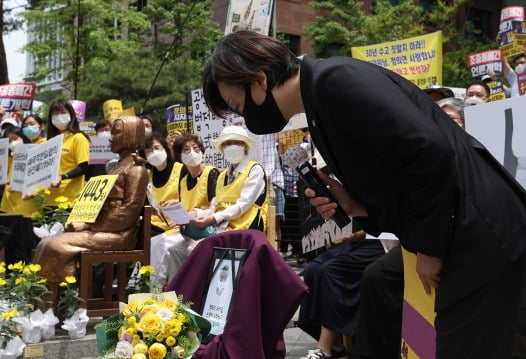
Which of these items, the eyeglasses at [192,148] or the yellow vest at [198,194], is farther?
the eyeglasses at [192,148]

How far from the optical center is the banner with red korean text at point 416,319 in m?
2.19

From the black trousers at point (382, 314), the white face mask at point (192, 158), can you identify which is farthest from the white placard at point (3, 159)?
the black trousers at point (382, 314)

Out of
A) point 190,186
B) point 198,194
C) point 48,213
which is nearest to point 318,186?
point 198,194

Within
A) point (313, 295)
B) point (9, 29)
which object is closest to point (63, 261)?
point (313, 295)

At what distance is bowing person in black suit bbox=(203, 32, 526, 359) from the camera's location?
181 cm

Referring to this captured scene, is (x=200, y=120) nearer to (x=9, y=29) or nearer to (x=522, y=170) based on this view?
(x=522, y=170)

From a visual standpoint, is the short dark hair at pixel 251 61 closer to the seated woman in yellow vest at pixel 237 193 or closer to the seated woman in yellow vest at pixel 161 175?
the seated woman in yellow vest at pixel 237 193

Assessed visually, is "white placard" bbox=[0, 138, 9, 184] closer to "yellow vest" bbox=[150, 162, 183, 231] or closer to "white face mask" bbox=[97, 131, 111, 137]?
"yellow vest" bbox=[150, 162, 183, 231]

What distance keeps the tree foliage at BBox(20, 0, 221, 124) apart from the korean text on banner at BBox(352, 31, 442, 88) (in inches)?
468

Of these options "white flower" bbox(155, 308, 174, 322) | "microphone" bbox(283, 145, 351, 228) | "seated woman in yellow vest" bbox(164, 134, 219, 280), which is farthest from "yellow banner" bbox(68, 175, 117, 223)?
"microphone" bbox(283, 145, 351, 228)

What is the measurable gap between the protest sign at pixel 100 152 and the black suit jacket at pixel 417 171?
25.5 ft

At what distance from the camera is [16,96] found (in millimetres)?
14688

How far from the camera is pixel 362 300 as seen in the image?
3.57 meters

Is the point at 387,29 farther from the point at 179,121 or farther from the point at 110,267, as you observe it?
the point at 110,267
